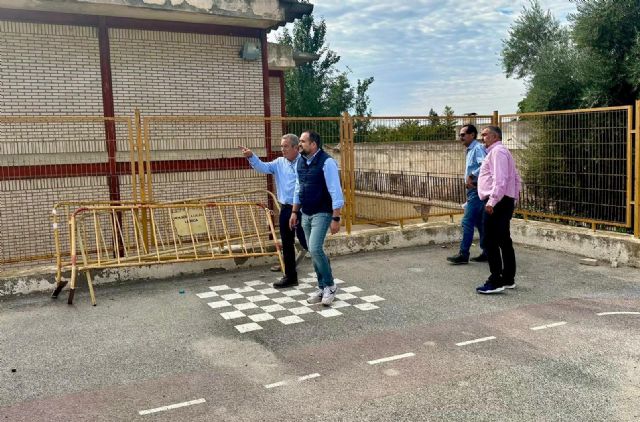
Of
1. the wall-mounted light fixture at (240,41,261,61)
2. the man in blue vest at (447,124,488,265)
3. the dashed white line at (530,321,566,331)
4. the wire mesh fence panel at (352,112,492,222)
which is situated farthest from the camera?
the wall-mounted light fixture at (240,41,261,61)

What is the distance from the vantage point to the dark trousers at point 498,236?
626 cm

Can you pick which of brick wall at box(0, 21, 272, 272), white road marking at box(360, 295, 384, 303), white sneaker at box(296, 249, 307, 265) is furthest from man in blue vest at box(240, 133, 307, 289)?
brick wall at box(0, 21, 272, 272)

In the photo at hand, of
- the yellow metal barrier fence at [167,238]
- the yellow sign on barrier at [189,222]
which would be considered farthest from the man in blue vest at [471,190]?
the yellow sign on barrier at [189,222]

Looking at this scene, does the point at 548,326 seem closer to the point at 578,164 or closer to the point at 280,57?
the point at 578,164

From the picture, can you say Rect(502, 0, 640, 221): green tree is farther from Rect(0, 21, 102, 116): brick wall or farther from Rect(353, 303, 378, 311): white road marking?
Rect(0, 21, 102, 116): brick wall

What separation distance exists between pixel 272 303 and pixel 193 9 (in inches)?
287

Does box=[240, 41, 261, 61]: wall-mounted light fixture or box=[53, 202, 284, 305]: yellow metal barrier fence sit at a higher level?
box=[240, 41, 261, 61]: wall-mounted light fixture

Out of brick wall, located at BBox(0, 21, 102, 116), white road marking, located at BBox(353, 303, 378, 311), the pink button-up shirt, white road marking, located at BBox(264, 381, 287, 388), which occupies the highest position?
brick wall, located at BBox(0, 21, 102, 116)

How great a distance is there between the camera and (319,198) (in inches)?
234

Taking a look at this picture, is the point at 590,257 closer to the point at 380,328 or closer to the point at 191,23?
the point at 380,328

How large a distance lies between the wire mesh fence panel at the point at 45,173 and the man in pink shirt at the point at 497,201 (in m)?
4.74

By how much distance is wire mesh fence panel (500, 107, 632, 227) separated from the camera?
7.85 m

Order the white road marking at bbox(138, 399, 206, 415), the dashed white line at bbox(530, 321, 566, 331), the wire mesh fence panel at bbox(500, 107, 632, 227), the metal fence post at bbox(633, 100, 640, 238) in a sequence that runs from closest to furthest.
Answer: the white road marking at bbox(138, 399, 206, 415)
the dashed white line at bbox(530, 321, 566, 331)
the metal fence post at bbox(633, 100, 640, 238)
the wire mesh fence panel at bbox(500, 107, 632, 227)

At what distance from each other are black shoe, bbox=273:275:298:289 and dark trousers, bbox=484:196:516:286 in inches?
92.8
